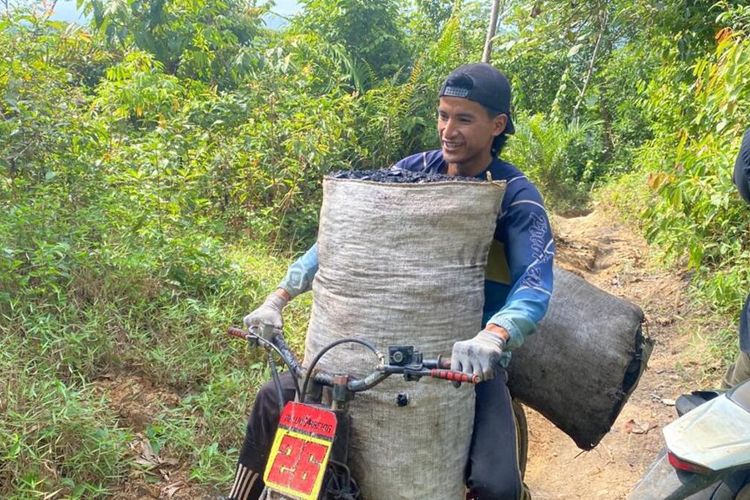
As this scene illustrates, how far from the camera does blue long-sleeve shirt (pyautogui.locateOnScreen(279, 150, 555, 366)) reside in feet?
6.54

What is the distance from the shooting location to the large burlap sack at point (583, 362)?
2412 millimetres

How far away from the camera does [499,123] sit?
2.41 m

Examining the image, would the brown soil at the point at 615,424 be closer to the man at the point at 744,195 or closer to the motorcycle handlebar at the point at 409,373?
the man at the point at 744,195

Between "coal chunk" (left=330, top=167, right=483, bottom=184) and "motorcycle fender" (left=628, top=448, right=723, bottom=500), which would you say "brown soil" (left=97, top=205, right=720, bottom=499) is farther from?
"coal chunk" (left=330, top=167, right=483, bottom=184)

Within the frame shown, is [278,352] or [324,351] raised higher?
[324,351]

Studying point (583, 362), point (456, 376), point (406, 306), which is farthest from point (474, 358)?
point (583, 362)

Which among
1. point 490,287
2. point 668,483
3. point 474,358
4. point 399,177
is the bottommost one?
point 668,483

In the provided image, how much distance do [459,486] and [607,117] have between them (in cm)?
1223

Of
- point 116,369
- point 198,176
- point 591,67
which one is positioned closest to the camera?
point 116,369

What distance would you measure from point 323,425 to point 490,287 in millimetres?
826

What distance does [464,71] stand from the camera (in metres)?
2.33

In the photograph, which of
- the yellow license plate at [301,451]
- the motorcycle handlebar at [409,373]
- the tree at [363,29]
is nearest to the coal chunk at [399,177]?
the motorcycle handlebar at [409,373]

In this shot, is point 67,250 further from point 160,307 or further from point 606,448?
point 606,448

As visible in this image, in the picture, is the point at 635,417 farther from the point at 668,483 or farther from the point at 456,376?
the point at 456,376
